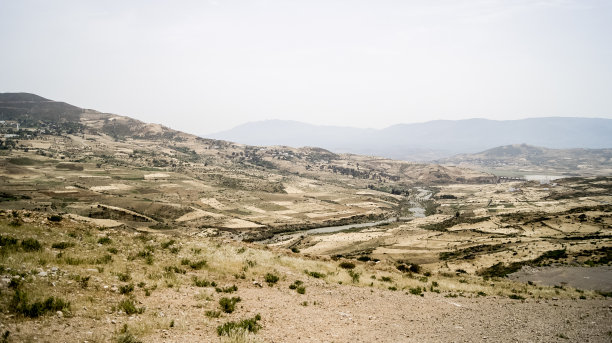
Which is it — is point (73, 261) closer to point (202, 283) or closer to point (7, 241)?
point (7, 241)

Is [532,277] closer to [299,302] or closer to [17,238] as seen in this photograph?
[299,302]

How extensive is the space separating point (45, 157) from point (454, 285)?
223639mm

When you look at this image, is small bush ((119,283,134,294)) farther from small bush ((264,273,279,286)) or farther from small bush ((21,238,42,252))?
small bush ((264,273,279,286))

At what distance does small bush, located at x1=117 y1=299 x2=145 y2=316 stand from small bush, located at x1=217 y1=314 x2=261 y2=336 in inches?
125

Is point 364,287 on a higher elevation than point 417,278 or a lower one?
higher

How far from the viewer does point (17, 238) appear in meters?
16.0

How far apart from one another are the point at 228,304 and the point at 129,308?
153 inches

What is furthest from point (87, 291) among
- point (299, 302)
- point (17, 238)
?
point (299, 302)

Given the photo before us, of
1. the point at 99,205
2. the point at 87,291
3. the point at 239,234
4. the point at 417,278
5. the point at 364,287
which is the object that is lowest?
the point at 239,234

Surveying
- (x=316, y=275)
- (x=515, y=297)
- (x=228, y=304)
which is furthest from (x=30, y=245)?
(x=515, y=297)

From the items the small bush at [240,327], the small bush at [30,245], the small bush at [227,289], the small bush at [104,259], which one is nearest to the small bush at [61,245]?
the small bush at [30,245]

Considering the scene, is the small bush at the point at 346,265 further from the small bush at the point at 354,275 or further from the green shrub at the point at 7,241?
the green shrub at the point at 7,241

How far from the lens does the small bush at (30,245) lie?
588 inches

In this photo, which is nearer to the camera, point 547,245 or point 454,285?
point 454,285
